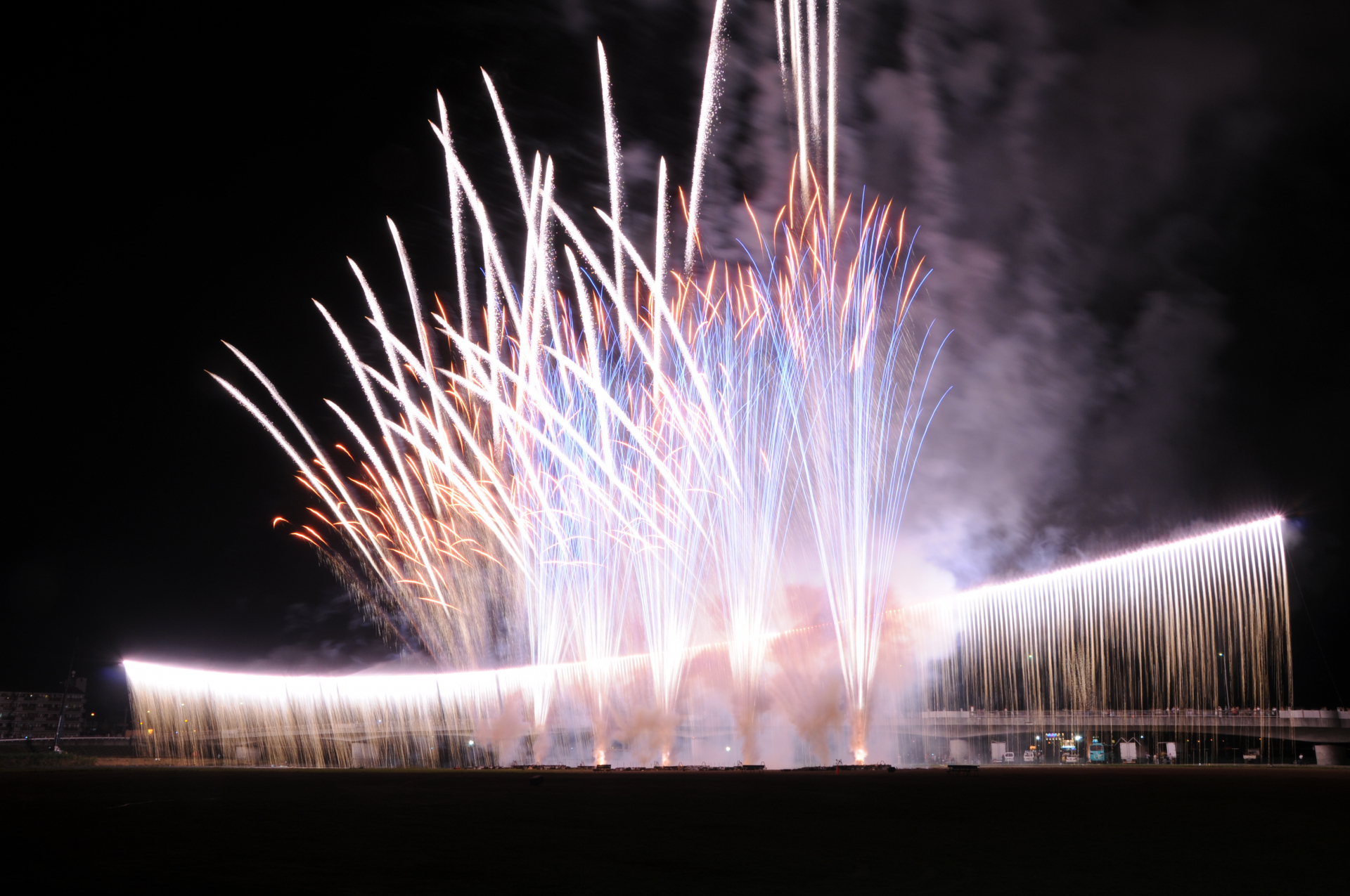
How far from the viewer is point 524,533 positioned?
1355 inches

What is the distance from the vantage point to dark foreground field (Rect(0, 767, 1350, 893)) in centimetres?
1114

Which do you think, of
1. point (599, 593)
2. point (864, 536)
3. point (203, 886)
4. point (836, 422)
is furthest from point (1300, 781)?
point (203, 886)

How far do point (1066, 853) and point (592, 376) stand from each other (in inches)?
814

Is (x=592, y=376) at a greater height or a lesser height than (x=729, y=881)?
greater

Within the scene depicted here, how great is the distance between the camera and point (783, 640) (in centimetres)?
4762

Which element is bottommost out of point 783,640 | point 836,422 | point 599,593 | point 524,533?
point 783,640

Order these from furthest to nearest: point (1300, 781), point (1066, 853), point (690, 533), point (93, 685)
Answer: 1. point (93, 685)
2. point (690, 533)
3. point (1300, 781)
4. point (1066, 853)

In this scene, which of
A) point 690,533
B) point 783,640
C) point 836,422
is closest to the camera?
point 836,422

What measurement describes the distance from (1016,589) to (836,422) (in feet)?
58.8

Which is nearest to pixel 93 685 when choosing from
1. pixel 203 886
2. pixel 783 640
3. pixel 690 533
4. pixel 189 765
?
pixel 189 765

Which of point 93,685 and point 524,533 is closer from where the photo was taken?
point 524,533

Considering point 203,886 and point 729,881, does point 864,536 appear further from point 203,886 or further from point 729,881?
point 203,886

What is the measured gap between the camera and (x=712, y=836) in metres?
15.4

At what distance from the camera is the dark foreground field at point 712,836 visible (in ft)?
36.6
